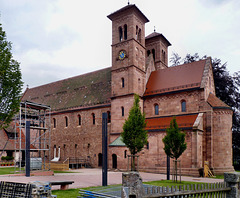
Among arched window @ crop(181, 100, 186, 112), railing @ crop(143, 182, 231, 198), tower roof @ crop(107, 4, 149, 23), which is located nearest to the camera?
railing @ crop(143, 182, 231, 198)

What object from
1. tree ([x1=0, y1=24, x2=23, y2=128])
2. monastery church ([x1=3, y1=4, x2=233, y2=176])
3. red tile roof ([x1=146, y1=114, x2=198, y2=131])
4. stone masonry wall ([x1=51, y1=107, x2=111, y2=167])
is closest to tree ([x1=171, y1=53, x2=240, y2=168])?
monastery church ([x1=3, y1=4, x2=233, y2=176])

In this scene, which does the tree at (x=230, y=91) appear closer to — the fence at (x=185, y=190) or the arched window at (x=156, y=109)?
the arched window at (x=156, y=109)

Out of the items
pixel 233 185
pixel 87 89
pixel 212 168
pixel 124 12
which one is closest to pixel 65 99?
pixel 87 89

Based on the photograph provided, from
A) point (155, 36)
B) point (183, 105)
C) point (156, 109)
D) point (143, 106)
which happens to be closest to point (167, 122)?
point (183, 105)

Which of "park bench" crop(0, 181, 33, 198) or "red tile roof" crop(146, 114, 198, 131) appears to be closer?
"park bench" crop(0, 181, 33, 198)

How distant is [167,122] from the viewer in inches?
1109

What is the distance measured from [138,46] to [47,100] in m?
20.3

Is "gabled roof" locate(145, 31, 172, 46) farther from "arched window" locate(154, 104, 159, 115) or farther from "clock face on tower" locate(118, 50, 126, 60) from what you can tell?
"arched window" locate(154, 104, 159, 115)

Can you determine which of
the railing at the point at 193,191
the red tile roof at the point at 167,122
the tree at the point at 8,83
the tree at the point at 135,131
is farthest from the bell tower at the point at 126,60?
the railing at the point at 193,191

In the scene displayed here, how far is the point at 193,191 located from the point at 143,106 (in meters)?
25.1

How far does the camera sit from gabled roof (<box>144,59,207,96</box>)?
2952 centimetres

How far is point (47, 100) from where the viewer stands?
145 feet

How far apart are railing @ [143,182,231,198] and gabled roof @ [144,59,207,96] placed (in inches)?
831

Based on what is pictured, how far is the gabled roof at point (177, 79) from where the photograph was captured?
96.9 ft
